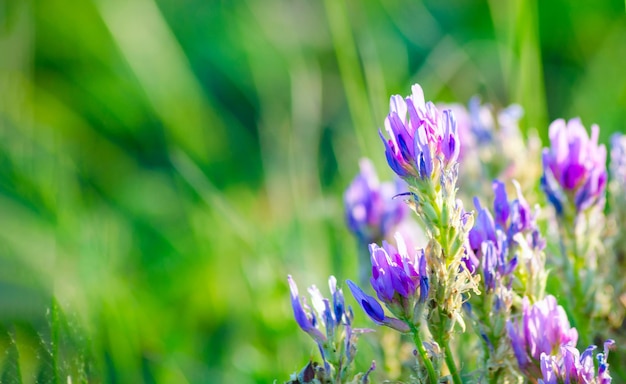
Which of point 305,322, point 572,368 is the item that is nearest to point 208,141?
point 305,322

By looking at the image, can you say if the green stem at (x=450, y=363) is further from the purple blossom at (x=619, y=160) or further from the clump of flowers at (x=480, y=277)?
the purple blossom at (x=619, y=160)

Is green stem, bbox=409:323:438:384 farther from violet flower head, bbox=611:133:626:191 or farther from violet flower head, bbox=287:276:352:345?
violet flower head, bbox=611:133:626:191

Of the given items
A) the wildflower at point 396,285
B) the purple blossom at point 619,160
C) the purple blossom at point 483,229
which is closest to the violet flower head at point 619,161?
the purple blossom at point 619,160

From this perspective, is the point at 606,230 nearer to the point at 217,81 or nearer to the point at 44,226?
the point at 44,226

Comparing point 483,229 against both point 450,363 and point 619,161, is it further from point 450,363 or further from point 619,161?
point 619,161

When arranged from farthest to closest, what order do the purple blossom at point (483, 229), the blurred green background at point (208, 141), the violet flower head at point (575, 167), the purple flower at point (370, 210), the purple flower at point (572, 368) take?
the blurred green background at point (208, 141) → the purple flower at point (370, 210) → the violet flower head at point (575, 167) → the purple blossom at point (483, 229) → the purple flower at point (572, 368)

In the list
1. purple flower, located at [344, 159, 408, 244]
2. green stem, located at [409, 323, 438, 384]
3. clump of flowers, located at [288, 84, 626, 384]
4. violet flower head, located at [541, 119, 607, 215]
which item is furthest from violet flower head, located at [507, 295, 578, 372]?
purple flower, located at [344, 159, 408, 244]
